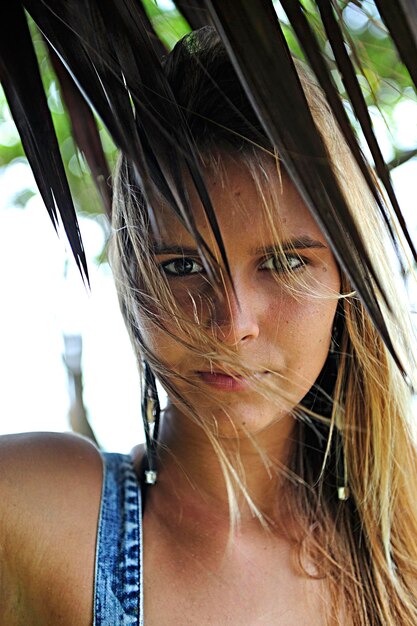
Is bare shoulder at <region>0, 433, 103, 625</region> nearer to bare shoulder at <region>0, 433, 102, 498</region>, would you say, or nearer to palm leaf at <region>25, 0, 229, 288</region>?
A: bare shoulder at <region>0, 433, 102, 498</region>

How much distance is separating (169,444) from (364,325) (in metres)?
0.40

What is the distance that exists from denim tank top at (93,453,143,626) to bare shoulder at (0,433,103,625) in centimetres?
2

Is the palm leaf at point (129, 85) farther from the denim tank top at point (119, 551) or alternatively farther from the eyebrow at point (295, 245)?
the denim tank top at point (119, 551)

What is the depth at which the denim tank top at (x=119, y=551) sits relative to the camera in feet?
3.70

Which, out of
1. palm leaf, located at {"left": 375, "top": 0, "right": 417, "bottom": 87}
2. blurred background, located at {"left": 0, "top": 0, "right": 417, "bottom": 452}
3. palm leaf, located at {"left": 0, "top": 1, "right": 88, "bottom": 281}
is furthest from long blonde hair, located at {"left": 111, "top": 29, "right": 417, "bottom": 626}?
blurred background, located at {"left": 0, "top": 0, "right": 417, "bottom": 452}

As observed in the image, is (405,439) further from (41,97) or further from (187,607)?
(41,97)

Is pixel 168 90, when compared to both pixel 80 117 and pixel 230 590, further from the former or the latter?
pixel 230 590

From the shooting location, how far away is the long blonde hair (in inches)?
42.6

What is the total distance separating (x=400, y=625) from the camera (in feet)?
4.00

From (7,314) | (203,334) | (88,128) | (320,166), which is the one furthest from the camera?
(7,314)

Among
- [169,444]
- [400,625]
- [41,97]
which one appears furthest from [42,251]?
[41,97]

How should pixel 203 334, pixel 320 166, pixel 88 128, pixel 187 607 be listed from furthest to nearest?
pixel 187 607
pixel 203 334
pixel 88 128
pixel 320 166

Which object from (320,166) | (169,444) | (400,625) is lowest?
(400,625)

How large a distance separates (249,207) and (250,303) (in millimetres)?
134
